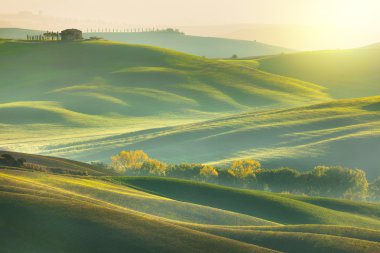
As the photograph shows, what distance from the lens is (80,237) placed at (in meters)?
21.2

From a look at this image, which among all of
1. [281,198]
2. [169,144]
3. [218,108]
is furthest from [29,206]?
[218,108]

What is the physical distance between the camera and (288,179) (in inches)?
2142

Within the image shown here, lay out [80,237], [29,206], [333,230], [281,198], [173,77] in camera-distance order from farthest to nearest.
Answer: [173,77], [281,198], [333,230], [29,206], [80,237]

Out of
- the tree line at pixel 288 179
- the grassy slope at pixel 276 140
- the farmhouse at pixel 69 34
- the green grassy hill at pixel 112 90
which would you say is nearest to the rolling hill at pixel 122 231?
the tree line at pixel 288 179

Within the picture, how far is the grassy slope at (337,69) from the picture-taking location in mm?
144500

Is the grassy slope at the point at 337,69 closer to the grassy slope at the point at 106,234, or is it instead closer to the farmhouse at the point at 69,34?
the farmhouse at the point at 69,34

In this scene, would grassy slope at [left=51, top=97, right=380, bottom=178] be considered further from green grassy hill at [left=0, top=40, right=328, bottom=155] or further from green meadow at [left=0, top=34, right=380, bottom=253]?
green grassy hill at [left=0, top=40, right=328, bottom=155]

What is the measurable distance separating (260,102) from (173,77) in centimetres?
1898

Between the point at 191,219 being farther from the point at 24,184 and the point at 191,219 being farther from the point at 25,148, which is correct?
the point at 25,148

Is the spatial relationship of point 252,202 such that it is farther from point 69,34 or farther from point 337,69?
point 69,34

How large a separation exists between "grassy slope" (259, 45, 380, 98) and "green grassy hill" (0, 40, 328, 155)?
8599 mm

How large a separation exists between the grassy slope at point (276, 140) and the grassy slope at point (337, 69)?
5354 cm

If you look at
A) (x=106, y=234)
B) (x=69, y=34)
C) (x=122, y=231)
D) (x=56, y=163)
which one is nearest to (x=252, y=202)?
(x=56, y=163)

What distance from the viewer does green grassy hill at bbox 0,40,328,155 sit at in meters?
95.7
